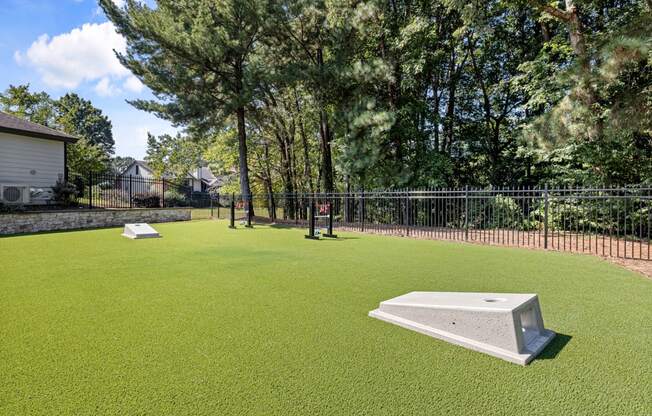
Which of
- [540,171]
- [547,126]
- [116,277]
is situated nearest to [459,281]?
[116,277]

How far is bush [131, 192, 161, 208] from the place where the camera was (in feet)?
52.4

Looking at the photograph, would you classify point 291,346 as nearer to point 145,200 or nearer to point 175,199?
point 145,200

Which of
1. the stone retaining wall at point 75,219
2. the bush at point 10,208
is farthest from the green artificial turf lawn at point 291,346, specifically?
the bush at point 10,208

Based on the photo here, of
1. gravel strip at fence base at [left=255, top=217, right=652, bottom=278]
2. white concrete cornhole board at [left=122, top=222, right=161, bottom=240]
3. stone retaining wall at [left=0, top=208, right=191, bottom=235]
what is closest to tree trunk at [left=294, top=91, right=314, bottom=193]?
gravel strip at fence base at [left=255, top=217, right=652, bottom=278]

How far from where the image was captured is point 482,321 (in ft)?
8.42

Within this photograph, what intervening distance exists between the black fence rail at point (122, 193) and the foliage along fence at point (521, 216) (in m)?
5.08

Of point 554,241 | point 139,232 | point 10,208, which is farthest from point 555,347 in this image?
point 10,208

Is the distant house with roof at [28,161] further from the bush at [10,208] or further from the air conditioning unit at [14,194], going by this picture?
the bush at [10,208]

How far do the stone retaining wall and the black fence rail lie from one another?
975mm

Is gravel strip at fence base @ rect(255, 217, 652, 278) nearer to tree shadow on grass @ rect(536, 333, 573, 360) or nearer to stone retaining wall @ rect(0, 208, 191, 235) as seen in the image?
tree shadow on grass @ rect(536, 333, 573, 360)

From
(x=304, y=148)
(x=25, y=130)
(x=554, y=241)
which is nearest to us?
(x=554, y=241)

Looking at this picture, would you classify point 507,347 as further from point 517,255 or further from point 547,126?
point 547,126

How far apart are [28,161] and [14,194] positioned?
6.79 ft

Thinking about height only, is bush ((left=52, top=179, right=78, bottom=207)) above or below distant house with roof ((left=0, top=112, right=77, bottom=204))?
below
